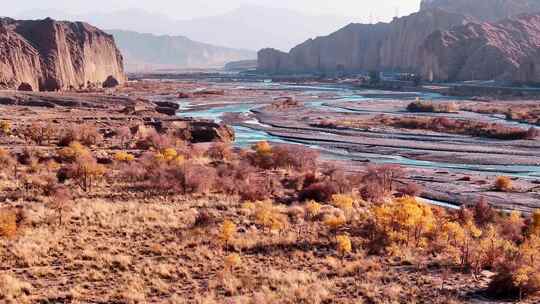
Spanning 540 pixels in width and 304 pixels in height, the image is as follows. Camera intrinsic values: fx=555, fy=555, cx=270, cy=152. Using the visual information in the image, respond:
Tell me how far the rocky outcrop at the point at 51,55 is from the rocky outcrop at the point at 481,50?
263 feet

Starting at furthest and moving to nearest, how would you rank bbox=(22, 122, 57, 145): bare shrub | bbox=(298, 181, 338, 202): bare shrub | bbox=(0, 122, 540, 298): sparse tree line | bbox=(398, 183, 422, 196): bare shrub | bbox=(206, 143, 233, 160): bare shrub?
bbox=(22, 122, 57, 145): bare shrub < bbox=(206, 143, 233, 160): bare shrub < bbox=(398, 183, 422, 196): bare shrub < bbox=(298, 181, 338, 202): bare shrub < bbox=(0, 122, 540, 298): sparse tree line

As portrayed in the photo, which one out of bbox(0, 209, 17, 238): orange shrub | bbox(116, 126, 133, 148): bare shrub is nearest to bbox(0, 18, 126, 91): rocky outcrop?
bbox(116, 126, 133, 148): bare shrub

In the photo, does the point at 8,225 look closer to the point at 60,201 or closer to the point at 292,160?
the point at 60,201

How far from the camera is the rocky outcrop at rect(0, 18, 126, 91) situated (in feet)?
255

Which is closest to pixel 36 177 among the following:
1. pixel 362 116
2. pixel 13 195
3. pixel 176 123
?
pixel 13 195

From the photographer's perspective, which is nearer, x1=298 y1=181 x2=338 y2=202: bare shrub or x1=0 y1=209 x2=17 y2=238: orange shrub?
x1=0 y1=209 x2=17 y2=238: orange shrub

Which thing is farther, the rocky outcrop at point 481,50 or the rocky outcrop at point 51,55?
the rocky outcrop at point 481,50

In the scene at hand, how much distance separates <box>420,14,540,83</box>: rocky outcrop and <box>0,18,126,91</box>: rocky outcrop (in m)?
80.2

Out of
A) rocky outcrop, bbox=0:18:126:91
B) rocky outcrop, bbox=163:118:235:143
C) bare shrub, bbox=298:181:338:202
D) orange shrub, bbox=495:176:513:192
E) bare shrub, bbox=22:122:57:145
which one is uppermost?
rocky outcrop, bbox=0:18:126:91

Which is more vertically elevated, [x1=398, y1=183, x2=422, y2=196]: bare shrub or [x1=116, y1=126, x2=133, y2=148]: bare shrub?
[x1=116, y1=126, x2=133, y2=148]: bare shrub

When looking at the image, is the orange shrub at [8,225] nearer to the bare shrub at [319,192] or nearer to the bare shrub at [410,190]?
the bare shrub at [319,192]

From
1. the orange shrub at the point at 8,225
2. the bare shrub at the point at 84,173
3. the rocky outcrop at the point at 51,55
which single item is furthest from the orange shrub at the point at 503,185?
the rocky outcrop at the point at 51,55

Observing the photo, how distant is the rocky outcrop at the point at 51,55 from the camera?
7775cm

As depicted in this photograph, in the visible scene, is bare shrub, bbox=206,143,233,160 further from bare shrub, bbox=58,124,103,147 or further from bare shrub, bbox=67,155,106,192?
bare shrub, bbox=67,155,106,192
